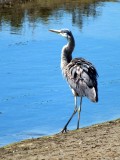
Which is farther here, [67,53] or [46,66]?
[46,66]

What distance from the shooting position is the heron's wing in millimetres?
9781

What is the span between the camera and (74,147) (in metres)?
8.10

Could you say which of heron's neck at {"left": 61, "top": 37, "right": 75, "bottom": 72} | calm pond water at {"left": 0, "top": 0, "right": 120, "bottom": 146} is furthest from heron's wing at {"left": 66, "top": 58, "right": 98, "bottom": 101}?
calm pond water at {"left": 0, "top": 0, "right": 120, "bottom": 146}

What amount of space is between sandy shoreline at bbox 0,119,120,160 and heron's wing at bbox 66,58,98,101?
67 centimetres

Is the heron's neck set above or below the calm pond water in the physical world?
above

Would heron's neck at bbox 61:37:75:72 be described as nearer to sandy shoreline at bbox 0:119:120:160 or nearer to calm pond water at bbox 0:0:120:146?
calm pond water at bbox 0:0:120:146

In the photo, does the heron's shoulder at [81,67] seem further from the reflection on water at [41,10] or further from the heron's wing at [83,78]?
the reflection on water at [41,10]

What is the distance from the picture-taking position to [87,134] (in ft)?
29.9

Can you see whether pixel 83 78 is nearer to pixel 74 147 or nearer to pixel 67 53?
pixel 67 53

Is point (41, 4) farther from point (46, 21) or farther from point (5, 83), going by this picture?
point (5, 83)

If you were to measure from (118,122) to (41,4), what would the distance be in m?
29.5

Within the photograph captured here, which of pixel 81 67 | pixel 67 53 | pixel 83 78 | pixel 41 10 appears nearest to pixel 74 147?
pixel 83 78

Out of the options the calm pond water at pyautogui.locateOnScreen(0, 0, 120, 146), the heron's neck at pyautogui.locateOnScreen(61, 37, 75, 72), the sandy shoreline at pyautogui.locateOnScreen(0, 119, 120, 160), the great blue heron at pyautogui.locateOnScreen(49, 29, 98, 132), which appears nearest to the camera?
the sandy shoreline at pyautogui.locateOnScreen(0, 119, 120, 160)

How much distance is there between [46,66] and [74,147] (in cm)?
1104
